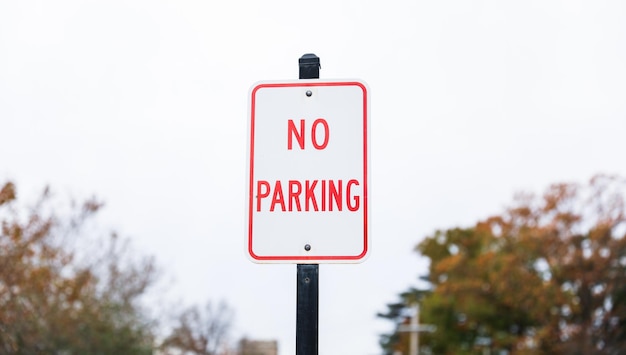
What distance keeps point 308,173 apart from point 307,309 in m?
0.42

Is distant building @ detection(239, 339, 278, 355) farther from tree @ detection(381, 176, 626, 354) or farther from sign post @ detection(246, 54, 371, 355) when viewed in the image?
sign post @ detection(246, 54, 371, 355)

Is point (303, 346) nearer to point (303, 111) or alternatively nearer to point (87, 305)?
point (303, 111)

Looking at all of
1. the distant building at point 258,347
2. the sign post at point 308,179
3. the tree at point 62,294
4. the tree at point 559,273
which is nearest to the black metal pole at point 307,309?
the sign post at point 308,179

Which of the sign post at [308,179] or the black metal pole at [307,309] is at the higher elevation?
the sign post at [308,179]

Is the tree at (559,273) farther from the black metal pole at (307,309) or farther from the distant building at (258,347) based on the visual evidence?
the black metal pole at (307,309)

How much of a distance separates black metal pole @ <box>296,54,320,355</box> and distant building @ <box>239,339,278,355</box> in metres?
50.8

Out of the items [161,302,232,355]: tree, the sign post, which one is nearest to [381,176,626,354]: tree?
[161,302,232,355]: tree

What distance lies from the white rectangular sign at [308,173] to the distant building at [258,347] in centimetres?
5070

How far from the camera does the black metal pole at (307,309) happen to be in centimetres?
287

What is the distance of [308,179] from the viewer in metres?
2.97

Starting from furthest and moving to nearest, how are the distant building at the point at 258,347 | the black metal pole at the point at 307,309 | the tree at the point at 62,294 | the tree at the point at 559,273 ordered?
the distant building at the point at 258,347, the tree at the point at 559,273, the tree at the point at 62,294, the black metal pole at the point at 307,309

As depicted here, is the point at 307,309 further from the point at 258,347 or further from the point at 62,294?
the point at 258,347

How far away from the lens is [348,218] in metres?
2.95

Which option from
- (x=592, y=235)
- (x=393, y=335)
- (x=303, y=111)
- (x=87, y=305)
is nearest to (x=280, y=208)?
(x=303, y=111)
